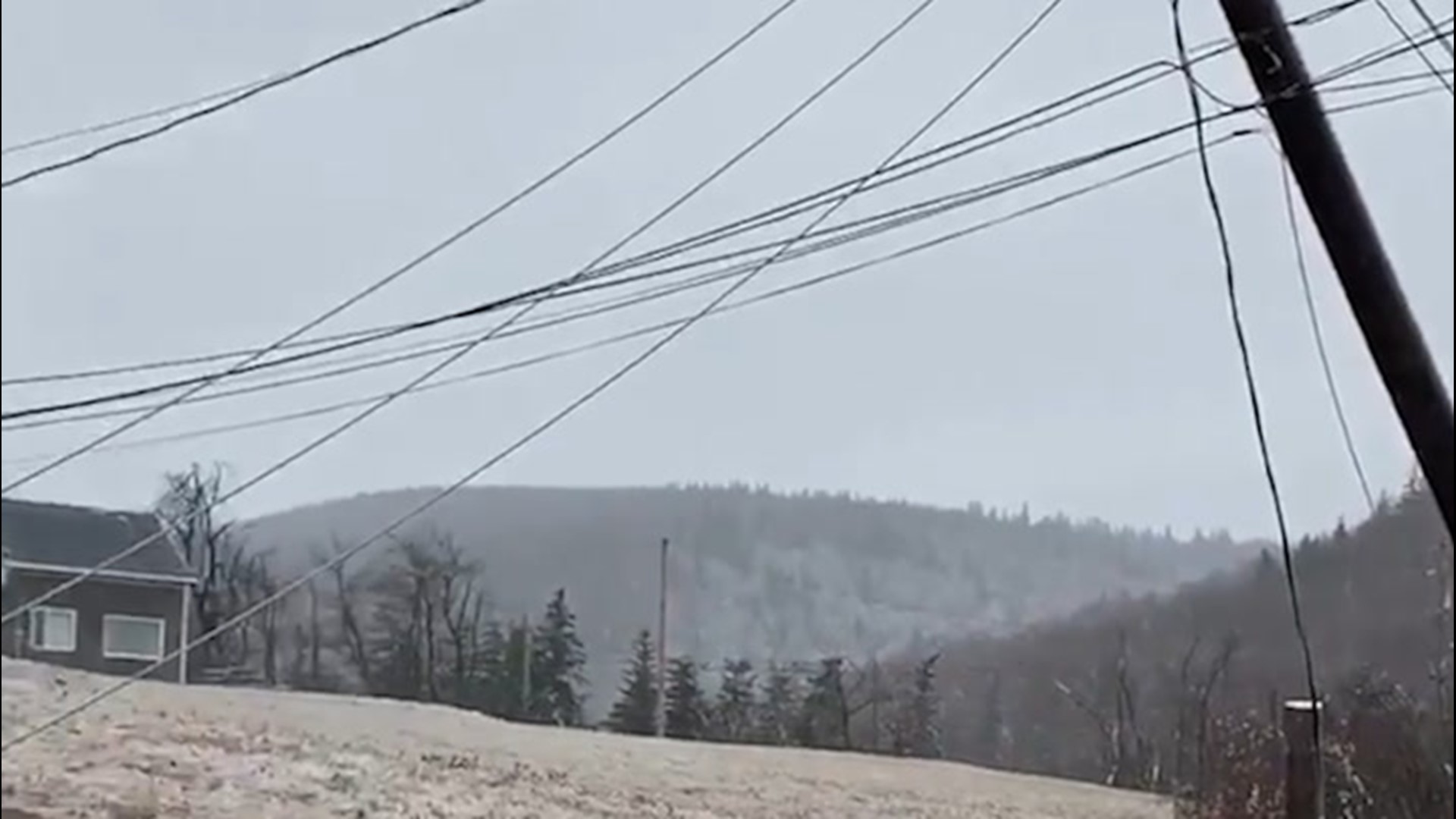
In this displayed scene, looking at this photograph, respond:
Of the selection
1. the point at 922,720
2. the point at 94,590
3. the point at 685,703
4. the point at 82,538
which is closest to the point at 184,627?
the point at 94,590

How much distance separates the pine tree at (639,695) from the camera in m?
6.71

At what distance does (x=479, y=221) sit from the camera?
4777 mm

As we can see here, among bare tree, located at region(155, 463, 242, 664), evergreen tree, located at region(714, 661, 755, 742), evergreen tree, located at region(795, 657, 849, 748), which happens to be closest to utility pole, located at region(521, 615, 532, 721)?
evergreen tree, located at region(714, 661, 755, 742)

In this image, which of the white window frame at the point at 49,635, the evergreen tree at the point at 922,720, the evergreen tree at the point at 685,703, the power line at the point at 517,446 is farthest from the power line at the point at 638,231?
the evergreen tree at the point at 922,720

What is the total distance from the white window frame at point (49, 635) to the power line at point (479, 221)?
0.67 m

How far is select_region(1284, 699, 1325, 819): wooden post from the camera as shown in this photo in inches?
162

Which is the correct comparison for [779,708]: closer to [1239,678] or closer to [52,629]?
[1239,678]

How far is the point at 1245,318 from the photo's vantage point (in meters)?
4.39

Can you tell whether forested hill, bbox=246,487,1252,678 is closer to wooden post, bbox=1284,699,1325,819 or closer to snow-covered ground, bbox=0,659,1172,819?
snow-covered ground, bbox=0,659,1172,819

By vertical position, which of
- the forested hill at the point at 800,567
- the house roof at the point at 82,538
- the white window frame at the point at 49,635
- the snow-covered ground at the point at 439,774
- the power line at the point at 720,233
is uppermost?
the power line at the point at 720,233

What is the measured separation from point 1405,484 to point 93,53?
251 cm

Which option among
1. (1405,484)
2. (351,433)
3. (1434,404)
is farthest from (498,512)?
(1434,404)

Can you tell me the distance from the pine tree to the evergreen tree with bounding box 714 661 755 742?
249 mm

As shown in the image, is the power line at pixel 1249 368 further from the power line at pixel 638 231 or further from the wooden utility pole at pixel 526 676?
the wooden utility pole at pixel 526 676
